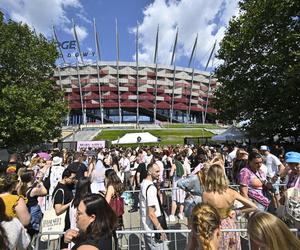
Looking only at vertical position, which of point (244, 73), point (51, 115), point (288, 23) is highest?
point (288, 23)

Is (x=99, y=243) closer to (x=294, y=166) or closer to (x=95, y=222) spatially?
(x=95, y=222)

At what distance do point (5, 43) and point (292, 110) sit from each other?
2232 cm

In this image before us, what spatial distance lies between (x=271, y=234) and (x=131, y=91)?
99629 mm

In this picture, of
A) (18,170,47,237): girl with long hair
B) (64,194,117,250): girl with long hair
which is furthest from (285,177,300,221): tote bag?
(18,170,47,237): girl with long hair

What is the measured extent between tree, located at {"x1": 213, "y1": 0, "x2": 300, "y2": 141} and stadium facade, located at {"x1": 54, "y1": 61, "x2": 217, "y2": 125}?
231 feet

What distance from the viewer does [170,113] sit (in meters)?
106

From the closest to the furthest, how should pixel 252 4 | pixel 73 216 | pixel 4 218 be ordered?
pixel 4 218
pixel 73 216
pixel 252 4

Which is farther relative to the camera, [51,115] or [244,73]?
[51,115]

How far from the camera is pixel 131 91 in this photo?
332ft

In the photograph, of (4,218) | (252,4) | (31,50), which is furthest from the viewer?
(31,50)

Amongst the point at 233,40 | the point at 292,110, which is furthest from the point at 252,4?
the point at 292,110

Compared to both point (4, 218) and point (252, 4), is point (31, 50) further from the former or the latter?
point (4, 218)

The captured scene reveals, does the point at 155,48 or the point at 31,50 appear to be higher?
the point at 155,48

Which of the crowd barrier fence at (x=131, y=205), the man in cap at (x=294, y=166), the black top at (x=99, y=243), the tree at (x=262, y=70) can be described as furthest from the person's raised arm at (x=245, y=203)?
the tree at (x=262, y=70)
